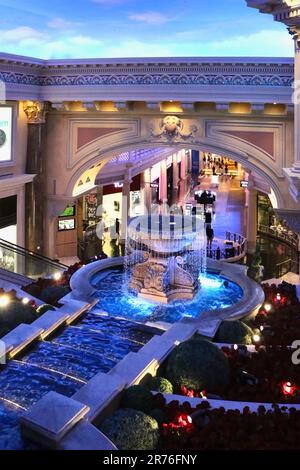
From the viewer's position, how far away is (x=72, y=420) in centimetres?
354

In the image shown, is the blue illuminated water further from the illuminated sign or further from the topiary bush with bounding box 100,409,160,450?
the illuminated sign

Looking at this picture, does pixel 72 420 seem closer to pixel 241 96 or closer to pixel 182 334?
pixel 182 334

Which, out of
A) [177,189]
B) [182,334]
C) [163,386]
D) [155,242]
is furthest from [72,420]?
[177,189]

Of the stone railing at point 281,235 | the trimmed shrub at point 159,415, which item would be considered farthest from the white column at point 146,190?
the trimmed shrub at point 159,415

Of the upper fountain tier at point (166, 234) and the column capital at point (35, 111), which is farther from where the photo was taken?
the column capital at point (35, 111)

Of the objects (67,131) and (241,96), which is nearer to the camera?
(241,96)

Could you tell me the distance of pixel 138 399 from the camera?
4.33m

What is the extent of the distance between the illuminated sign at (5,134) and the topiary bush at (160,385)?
7910mm

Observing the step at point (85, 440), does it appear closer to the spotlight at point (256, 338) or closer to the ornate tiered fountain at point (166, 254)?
the spotlight at point (256, 338)

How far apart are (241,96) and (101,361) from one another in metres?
6.98

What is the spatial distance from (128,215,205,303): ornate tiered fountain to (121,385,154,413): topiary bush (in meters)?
4.24

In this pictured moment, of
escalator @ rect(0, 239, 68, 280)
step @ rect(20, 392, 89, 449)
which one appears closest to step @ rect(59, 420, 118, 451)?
step @ rect(20, 392, 89, 449)

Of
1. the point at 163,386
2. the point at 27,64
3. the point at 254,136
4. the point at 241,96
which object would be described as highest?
the point at 27,64

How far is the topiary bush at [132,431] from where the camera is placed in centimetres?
381
